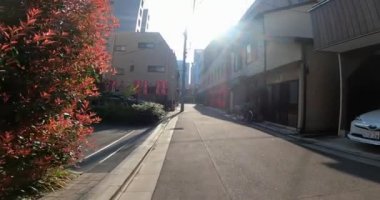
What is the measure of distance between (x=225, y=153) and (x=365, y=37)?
555cm

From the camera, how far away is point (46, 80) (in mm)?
5441

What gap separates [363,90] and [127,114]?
518 inches

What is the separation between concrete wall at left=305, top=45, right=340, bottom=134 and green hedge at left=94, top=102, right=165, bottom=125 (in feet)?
32.7

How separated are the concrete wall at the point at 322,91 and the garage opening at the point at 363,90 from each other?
241 centimetres

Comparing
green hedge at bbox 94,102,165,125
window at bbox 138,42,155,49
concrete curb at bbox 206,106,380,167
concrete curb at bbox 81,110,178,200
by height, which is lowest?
concrete curb at bbox 81,110,178,200

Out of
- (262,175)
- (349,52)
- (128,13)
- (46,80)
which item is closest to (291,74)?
(349,52)

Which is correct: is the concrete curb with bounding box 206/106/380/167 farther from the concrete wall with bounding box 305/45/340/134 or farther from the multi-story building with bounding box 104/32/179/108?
the multi-story building with bounding box 104/32/179/108

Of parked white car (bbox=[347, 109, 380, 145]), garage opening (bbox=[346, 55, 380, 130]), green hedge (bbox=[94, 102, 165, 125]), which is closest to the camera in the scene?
parked white car (bbox=[347, 109, 380, 145])

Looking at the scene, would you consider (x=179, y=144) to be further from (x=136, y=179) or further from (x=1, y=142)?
(x=1, y=142)

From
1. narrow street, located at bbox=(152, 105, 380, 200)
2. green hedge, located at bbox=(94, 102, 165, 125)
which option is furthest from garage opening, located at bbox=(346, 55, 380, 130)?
green hedge, located at bbox=(94, 102, 165, 125)

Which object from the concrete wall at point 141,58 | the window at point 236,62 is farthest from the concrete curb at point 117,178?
the concrete wall at point 141,58

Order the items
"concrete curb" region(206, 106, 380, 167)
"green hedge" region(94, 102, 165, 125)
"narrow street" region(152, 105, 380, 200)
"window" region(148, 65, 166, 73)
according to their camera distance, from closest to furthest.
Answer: "narrow street" region(152, 105, 380, 200), "concrete curb" region(206, 106, 380, 167), "green hedge" region(94, 102, 165, 125), "window" region(148, 65, 166, 73)

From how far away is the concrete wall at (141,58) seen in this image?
5172cm

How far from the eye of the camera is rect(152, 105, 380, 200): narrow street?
7.26 meters
